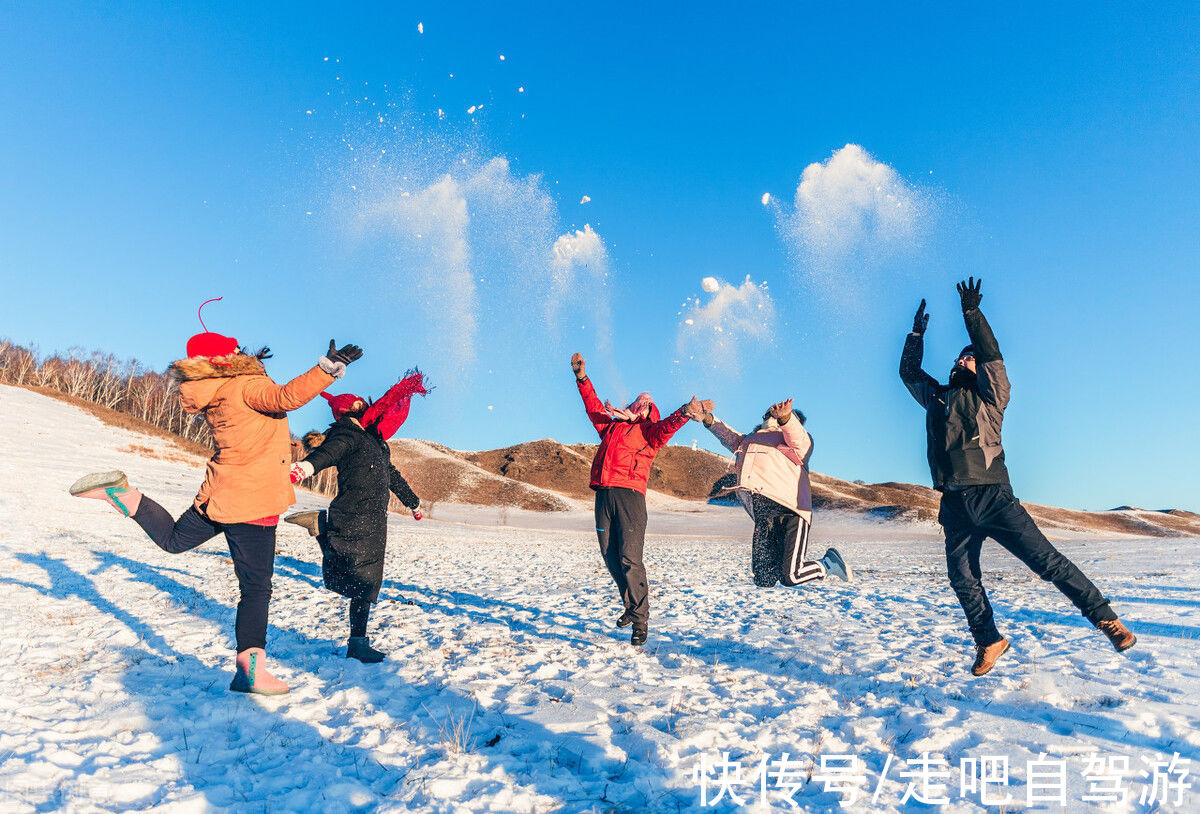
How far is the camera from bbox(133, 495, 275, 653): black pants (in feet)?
15.0

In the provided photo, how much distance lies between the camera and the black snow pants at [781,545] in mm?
6914

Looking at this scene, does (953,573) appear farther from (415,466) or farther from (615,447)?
(415,466)

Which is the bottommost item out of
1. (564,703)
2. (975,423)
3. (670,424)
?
(564,703)

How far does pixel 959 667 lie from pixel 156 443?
53934mm

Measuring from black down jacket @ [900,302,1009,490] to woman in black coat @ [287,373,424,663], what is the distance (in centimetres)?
524

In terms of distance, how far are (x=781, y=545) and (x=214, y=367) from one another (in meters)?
5.90

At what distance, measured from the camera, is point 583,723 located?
13.9 ft

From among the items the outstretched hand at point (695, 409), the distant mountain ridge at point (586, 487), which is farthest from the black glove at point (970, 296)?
the distant mountain ridge at point (586, 487)

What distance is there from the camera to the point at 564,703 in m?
4.64

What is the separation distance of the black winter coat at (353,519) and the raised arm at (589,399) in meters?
2.38

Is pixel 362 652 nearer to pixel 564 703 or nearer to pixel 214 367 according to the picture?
pixel 564 703

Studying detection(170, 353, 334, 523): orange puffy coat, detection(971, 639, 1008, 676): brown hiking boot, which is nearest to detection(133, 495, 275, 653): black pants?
detection(170, 353, 334, 523): orange puffy coat

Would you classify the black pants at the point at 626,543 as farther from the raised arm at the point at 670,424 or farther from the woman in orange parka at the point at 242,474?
the woman in orange parka at the point at 242,474


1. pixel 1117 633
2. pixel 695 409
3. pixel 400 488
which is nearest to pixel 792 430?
pixel 695 409
